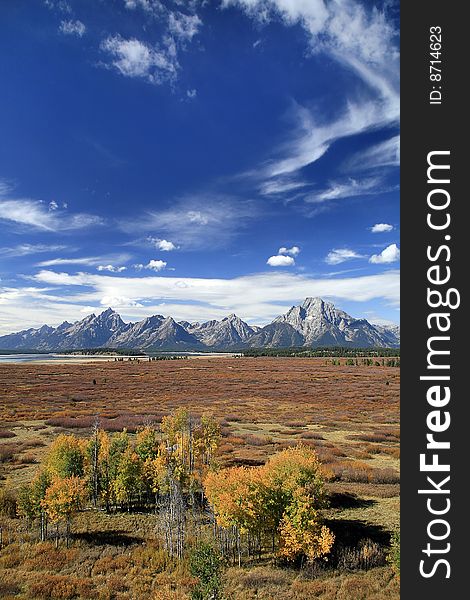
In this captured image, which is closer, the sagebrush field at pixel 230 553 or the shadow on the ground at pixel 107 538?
the sagebrush field at pixel 230 553

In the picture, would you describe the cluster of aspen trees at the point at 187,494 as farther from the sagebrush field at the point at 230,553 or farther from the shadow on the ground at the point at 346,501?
the shadow on the ground at the point at 346,501

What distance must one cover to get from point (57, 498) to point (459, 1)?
24.4 meters

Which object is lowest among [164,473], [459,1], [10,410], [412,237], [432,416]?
[10,410]

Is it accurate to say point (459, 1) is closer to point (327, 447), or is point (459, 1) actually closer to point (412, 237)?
point (412, 237)

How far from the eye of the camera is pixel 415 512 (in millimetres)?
4984

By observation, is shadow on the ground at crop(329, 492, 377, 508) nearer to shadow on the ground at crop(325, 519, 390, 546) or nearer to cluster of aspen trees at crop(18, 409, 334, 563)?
shadow on the ground at crop(325, 519, 390, 546)

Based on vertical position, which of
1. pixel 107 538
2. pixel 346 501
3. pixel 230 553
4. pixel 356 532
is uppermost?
pixel 356 532

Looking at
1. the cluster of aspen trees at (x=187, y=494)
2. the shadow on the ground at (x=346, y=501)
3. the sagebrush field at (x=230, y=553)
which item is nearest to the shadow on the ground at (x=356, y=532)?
the sagebrush field at (x=230, y=553)

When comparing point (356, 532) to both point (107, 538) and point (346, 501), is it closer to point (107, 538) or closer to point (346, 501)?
point (346, 501)

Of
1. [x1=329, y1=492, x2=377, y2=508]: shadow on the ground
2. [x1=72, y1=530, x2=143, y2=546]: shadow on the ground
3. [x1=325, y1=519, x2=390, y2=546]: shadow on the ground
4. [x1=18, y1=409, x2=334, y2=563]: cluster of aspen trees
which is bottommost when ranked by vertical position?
[x1=72, y1=530, x2=143, y2=546]: shadow on the ground

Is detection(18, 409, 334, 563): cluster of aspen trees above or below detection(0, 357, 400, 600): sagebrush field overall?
above

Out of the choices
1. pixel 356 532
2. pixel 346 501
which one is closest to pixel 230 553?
pixel 356 532

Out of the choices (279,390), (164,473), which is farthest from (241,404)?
(164,473)

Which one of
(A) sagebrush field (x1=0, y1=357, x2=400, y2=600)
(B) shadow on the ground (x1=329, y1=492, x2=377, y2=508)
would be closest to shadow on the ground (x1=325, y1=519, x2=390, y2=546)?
(A) sagebrush field (x1=0, y1=357, x2=400, y2=600)
